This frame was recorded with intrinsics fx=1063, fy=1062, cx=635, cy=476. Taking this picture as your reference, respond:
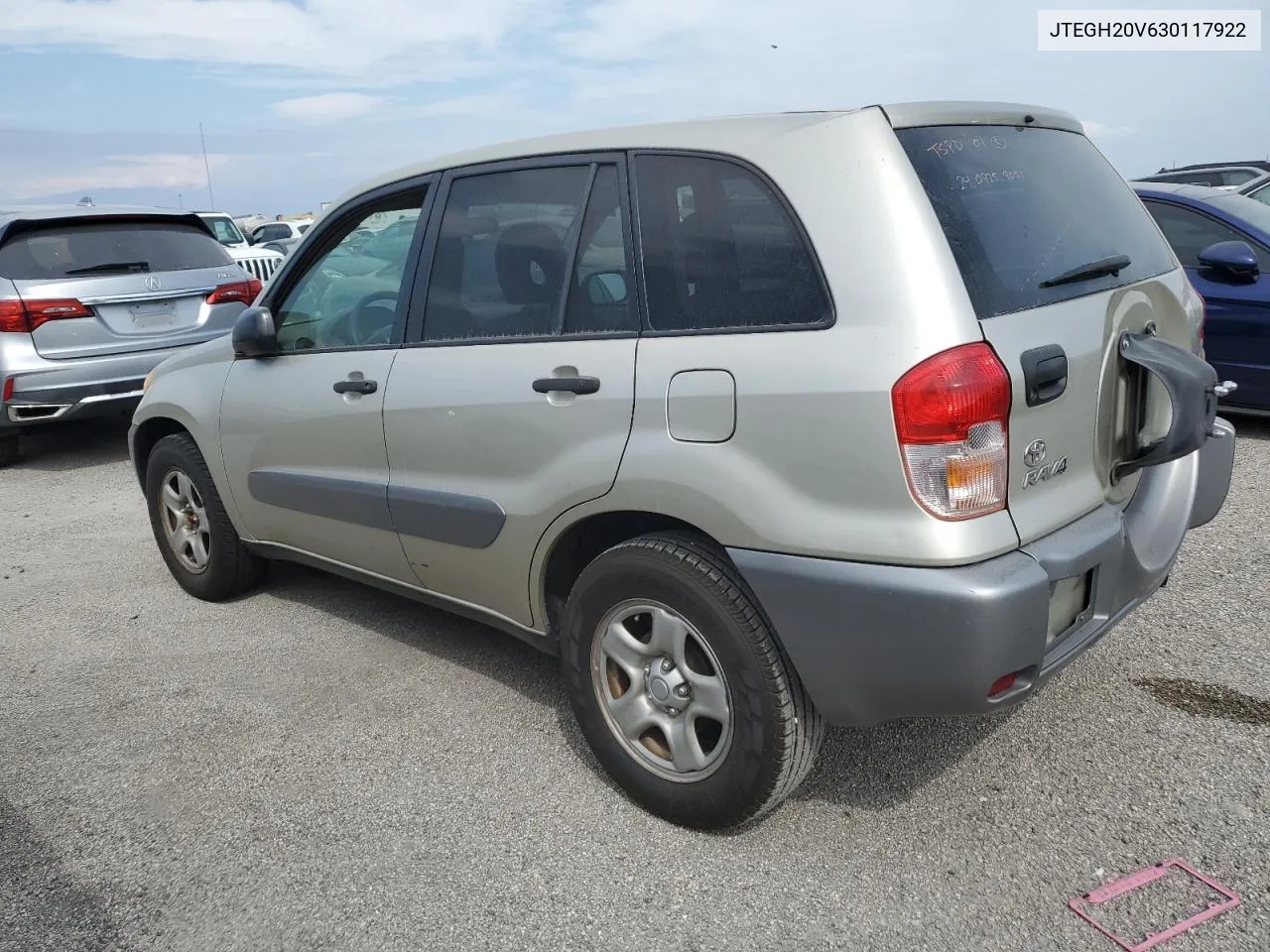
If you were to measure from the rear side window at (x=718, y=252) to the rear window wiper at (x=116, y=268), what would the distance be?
5723mm

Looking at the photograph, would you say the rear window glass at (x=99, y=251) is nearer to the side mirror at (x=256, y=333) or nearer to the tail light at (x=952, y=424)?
the side mirror at (x=256, y=333)

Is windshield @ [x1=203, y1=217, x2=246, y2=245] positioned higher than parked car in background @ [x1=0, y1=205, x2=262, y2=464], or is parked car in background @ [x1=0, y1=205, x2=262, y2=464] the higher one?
windshield @ [x1=203, y1=217, x2=246, y2=245]

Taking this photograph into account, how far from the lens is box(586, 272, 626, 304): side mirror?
2770mm

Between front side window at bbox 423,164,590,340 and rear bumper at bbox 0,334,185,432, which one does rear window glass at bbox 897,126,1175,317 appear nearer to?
front side window at bbox 423,164,590,340

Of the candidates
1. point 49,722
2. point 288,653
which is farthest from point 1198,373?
point 49,722

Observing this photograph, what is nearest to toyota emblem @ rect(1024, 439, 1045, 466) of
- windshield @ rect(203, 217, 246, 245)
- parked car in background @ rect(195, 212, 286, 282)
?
parked car in background @ rect(195, 212, 286, 282)

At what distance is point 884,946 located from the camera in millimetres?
2297

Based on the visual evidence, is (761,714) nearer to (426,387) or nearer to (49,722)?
(426,387)

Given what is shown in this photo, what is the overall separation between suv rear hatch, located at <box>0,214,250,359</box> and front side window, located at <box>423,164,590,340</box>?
481 centimetres

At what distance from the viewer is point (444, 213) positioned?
11.0 ft

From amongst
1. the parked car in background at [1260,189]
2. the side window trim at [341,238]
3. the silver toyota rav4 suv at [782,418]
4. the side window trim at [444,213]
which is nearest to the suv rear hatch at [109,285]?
the side window trim at [341,238]

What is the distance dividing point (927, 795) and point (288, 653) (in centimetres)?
242

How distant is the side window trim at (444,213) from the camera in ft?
9.28

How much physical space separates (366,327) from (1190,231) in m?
5.21
